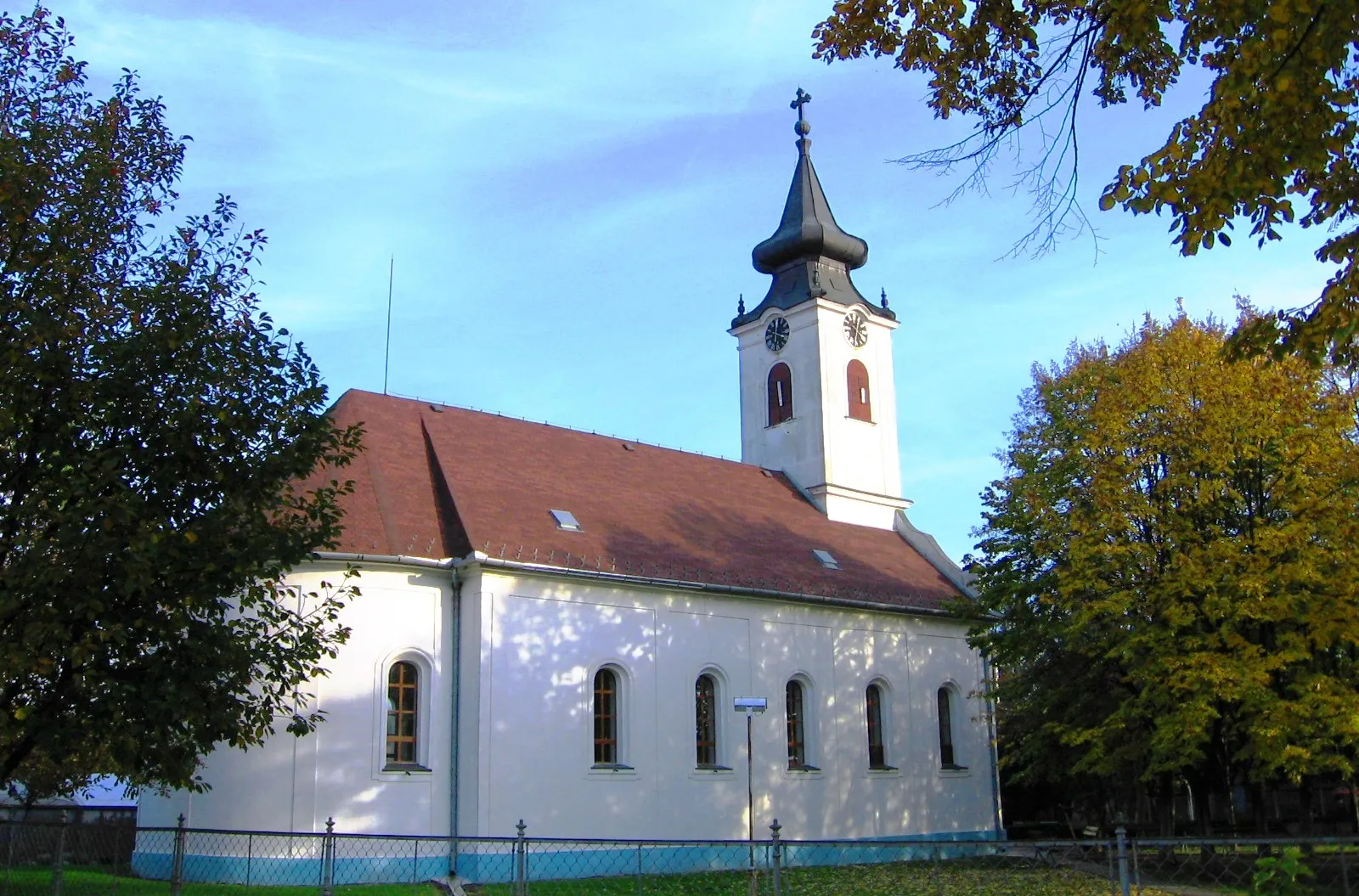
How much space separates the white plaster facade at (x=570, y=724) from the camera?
2083 cm

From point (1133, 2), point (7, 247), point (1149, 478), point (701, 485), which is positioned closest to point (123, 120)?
point (7, 247)

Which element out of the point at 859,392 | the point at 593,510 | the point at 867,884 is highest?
the point at 859,392

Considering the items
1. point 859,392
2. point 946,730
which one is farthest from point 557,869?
point 859,392

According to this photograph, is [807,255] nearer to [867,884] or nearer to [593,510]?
[593,510]

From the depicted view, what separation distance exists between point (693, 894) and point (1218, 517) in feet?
35.1

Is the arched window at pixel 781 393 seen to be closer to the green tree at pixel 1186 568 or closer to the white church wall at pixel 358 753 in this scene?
the green tree at pixel 1186 568

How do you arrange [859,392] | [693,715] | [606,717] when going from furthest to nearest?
[859,392]
[693,715]
[606,717]

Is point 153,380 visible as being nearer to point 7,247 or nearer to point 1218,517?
point 7,247

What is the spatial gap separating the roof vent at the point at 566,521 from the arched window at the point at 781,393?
11470 millimetres

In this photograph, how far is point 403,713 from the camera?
71.9 ft

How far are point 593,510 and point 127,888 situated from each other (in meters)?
12.6

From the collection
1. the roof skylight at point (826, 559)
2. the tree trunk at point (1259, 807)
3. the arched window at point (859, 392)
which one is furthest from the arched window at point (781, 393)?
the tree trunk at point (1259, 807)

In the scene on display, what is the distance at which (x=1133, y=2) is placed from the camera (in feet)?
25.6

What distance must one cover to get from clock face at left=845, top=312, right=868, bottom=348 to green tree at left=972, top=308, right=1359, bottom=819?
11944 mm
